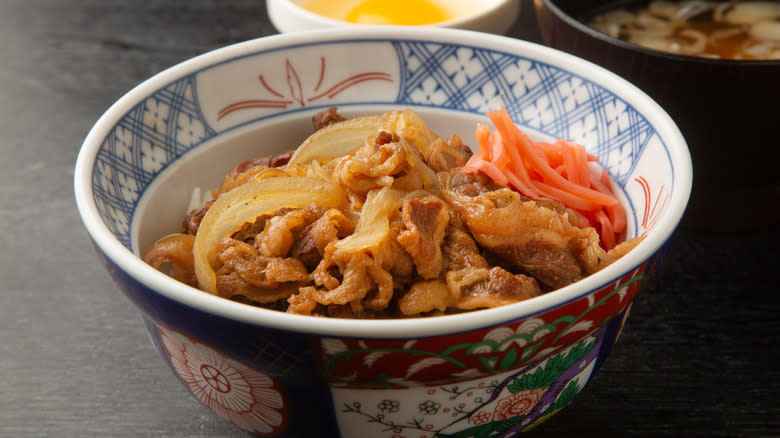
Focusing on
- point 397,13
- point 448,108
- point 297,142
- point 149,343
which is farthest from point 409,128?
point 397,13

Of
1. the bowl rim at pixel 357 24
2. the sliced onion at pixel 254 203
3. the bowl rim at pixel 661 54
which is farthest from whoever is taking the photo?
the bowl rim at pixel 357 24

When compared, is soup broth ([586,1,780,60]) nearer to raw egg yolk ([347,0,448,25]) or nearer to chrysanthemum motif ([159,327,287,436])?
raw egg yolk ([347,0,448,25])

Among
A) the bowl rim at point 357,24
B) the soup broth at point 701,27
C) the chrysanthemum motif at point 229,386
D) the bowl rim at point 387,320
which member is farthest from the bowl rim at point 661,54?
the chrysanthemum motif at point 229,386

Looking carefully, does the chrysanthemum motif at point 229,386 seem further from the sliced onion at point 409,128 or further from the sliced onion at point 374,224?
the sliced onion at point 409,128

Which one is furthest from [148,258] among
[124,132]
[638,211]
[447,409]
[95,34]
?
[95,34]

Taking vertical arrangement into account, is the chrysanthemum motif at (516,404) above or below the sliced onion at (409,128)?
below

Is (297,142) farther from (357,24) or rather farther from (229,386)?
(229,386)

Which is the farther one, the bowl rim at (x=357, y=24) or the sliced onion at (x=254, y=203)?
the bowl rim at (x=357, y=24)
